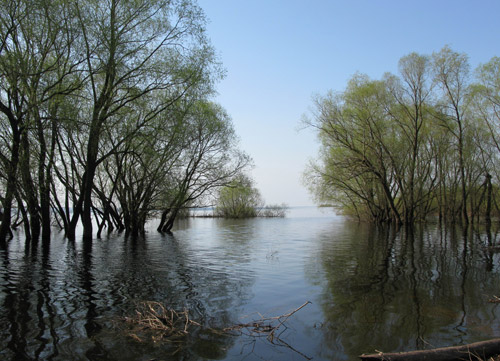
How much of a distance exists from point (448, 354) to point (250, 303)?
5.01 meters

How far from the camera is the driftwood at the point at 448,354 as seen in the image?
15.0ft

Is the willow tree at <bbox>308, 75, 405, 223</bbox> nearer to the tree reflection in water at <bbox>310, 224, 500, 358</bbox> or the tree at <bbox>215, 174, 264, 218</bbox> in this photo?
the tree reflection in water at <bbox>310, 224, 500, 358</bbox>

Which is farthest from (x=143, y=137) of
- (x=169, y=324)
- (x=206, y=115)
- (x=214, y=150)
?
(x=169, y=324)

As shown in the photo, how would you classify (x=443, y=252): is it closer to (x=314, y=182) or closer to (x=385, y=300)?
(x=385, y=300)

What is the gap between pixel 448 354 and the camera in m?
4.67

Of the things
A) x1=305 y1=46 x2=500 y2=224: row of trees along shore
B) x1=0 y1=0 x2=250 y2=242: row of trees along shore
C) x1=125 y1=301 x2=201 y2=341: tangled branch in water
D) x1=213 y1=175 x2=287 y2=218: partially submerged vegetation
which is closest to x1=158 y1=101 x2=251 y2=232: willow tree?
x1=0 y1=0 x2=250 y2=242: row of trees along shore

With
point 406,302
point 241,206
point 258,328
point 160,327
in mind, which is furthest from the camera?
point 241,206

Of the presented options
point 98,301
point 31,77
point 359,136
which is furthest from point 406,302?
point 359,136

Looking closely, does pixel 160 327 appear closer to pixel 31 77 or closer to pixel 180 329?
pixel 180 329

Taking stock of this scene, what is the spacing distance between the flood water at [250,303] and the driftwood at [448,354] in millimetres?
1166

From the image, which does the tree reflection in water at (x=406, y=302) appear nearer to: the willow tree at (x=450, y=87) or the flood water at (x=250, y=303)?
the flood water at (x=250, y=303)

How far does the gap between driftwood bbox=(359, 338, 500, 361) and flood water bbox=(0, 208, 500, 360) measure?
1166 millimetres

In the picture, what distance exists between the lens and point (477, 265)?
14.2 metres

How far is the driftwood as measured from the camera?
4582 millimetres
